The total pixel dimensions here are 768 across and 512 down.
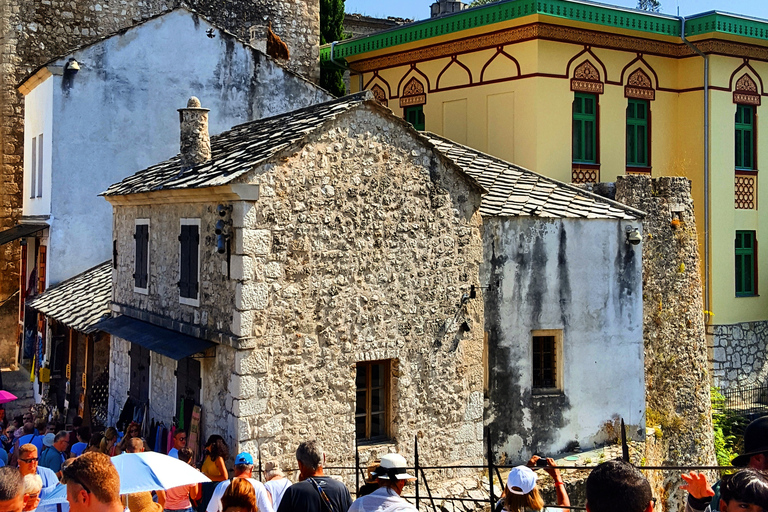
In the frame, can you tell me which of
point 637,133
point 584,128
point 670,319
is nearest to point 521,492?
point 670,319

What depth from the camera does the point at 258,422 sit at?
1023 cm

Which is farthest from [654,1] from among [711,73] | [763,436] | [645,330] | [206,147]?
[763,436]

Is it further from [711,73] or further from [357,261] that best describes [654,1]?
[357,261]

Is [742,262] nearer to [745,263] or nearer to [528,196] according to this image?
[745,263]

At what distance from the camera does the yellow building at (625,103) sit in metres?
18.0

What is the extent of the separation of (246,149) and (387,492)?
6360 mm

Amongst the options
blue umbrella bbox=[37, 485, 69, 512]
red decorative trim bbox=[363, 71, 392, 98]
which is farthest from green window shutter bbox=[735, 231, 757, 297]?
blue umbrella bbox=[37, 485, 69, 512]

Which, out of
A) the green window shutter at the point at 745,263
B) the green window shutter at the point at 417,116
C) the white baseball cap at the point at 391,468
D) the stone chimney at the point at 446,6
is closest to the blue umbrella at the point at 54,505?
the white baseball cap at the point at 391,468

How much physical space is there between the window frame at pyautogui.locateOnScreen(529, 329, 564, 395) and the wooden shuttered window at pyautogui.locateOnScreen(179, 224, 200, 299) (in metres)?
4.85

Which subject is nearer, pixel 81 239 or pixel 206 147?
pixel 206 147

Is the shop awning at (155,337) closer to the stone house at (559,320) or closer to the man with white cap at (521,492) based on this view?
the stone house at (559,320)

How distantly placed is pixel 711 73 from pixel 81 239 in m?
14.0

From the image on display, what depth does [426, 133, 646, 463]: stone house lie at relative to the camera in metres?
12.5

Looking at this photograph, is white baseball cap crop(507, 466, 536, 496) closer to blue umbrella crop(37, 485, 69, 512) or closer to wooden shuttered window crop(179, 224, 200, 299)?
blue umbrella crop(37, 485, 69, 512)
